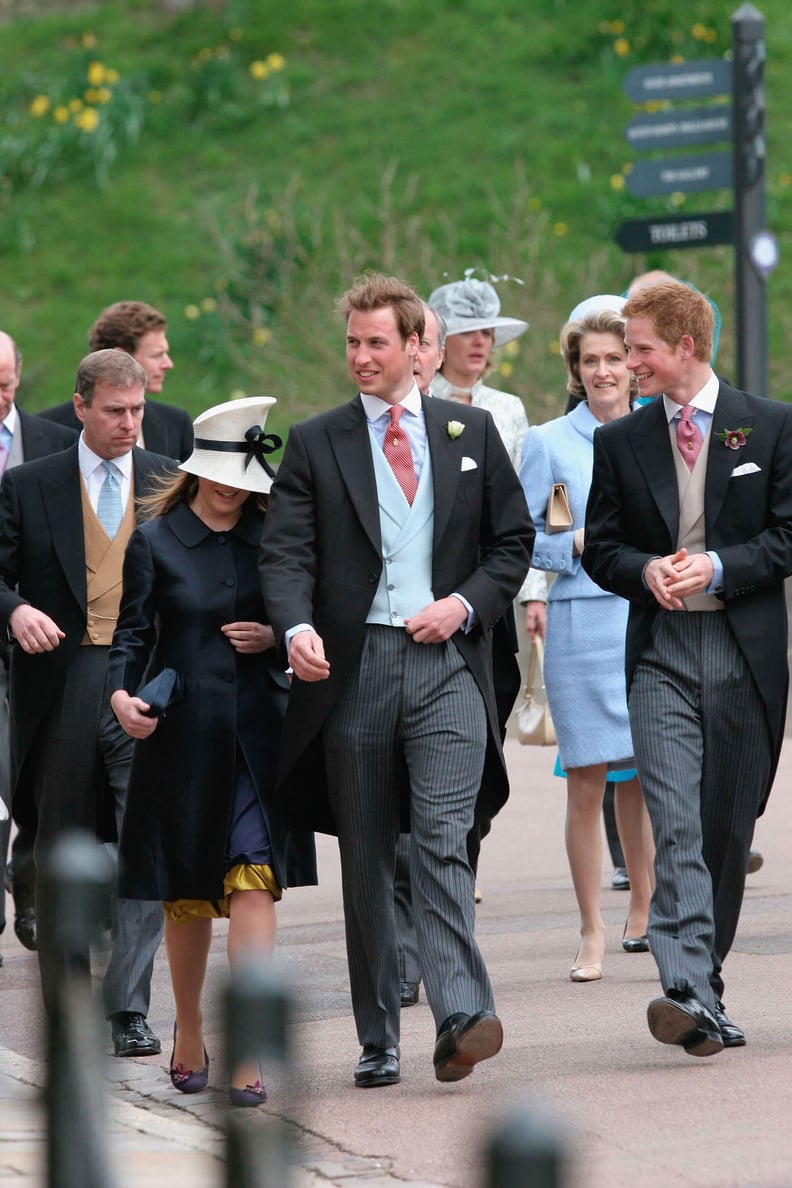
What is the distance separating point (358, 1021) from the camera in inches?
211

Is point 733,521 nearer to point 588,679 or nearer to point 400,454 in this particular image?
point 400,454

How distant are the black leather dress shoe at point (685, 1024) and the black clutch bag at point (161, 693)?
139 cm

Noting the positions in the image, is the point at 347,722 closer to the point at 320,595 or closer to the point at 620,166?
the point at 320,595

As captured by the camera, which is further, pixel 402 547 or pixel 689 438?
pixel 689 438

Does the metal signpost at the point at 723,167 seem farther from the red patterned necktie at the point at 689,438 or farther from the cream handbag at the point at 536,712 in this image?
the red patterned necktie at the point at 689,438

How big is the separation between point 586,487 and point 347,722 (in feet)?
6.66

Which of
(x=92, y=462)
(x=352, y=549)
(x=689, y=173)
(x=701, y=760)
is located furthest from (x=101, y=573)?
(x=689, y=173)

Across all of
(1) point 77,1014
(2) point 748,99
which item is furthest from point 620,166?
(1) point 77,1014

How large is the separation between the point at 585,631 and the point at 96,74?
54.1 feet

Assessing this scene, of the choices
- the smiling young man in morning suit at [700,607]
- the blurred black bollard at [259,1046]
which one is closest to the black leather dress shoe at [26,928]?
the smiling young man in morning suit at [700,607]

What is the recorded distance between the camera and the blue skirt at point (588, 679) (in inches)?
273

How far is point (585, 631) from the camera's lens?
7.02m

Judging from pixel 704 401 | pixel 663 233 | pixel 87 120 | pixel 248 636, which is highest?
pixel 87 120

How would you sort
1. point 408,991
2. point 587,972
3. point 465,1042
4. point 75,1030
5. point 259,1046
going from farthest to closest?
1. point 587,972
2. point 408,991
3. point 465,1042
4. point 75,1030
5. point 259,1046
